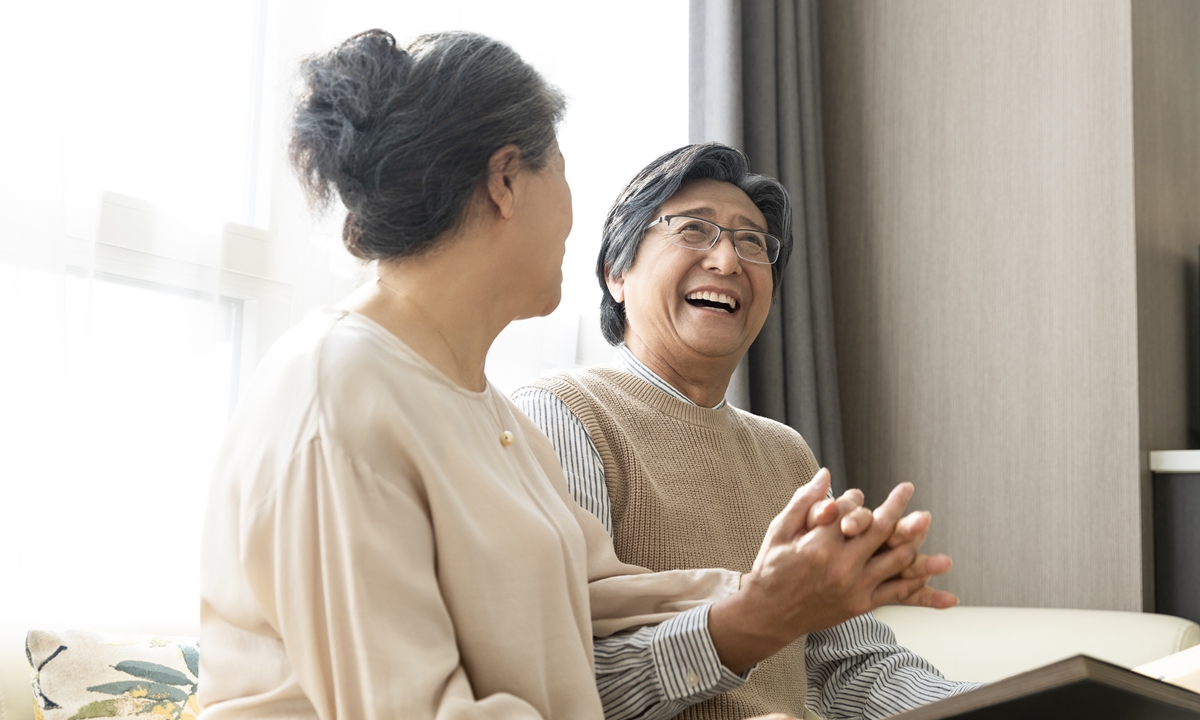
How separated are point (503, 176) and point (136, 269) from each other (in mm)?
756

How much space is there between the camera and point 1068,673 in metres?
0.67

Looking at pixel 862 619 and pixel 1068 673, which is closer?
pixel 1068 673

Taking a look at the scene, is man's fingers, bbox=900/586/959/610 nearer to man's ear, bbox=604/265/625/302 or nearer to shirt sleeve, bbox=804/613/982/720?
shirt sleeve, bbox=804/613/982/720

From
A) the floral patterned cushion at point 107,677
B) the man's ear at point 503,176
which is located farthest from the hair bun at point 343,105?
the floral patterned cushion at point 107,677

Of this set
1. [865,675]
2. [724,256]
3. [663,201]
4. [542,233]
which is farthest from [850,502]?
[663,201]

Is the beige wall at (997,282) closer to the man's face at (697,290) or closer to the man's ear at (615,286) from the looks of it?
the man's face at (697,290)

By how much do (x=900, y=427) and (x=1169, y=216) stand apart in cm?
82

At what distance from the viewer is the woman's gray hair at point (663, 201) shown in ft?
5.61

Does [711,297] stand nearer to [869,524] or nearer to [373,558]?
[869,524]

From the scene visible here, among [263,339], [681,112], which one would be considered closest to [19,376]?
[263,339]

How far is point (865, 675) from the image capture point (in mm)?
1518

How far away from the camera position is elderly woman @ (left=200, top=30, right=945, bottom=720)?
2.56ft

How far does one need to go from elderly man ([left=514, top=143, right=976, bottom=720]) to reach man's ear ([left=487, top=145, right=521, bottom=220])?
476 millimetres

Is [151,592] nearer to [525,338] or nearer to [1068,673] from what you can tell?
[525,338]
